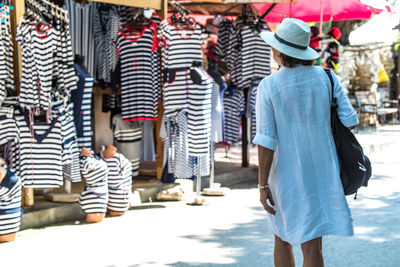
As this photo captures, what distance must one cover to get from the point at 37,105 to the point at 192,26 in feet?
7.96

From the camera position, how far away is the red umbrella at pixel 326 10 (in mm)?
9266

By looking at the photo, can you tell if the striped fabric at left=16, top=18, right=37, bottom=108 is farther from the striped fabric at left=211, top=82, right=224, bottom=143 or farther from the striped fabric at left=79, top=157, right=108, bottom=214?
the striped fabric at left=211, top=82, right=224, bottom=143

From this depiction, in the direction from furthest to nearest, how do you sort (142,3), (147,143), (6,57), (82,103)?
(147,143) → (142,3) → (82,103) → (6,57)

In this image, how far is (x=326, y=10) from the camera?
9453 mm

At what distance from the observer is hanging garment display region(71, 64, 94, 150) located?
19.7 feet

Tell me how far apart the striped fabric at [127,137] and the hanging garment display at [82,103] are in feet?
5.92

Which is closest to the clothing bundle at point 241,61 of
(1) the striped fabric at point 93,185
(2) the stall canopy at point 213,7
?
(2) the stall canopy at point 213,7

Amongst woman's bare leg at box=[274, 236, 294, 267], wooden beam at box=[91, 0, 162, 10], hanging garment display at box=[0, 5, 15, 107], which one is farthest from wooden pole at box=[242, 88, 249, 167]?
woman's bare leg at box=[274, 236, 294, 267]

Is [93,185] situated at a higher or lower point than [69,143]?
lower

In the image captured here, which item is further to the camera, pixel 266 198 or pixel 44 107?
pixel 44 107

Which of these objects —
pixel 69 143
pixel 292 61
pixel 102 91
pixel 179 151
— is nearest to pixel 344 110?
pixel 292 61

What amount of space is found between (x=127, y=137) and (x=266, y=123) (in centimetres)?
519

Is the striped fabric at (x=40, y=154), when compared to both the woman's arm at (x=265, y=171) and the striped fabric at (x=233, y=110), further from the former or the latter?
the striped fabric at (x=233, y=110)

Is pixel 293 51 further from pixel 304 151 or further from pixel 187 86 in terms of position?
pixel 187 86
